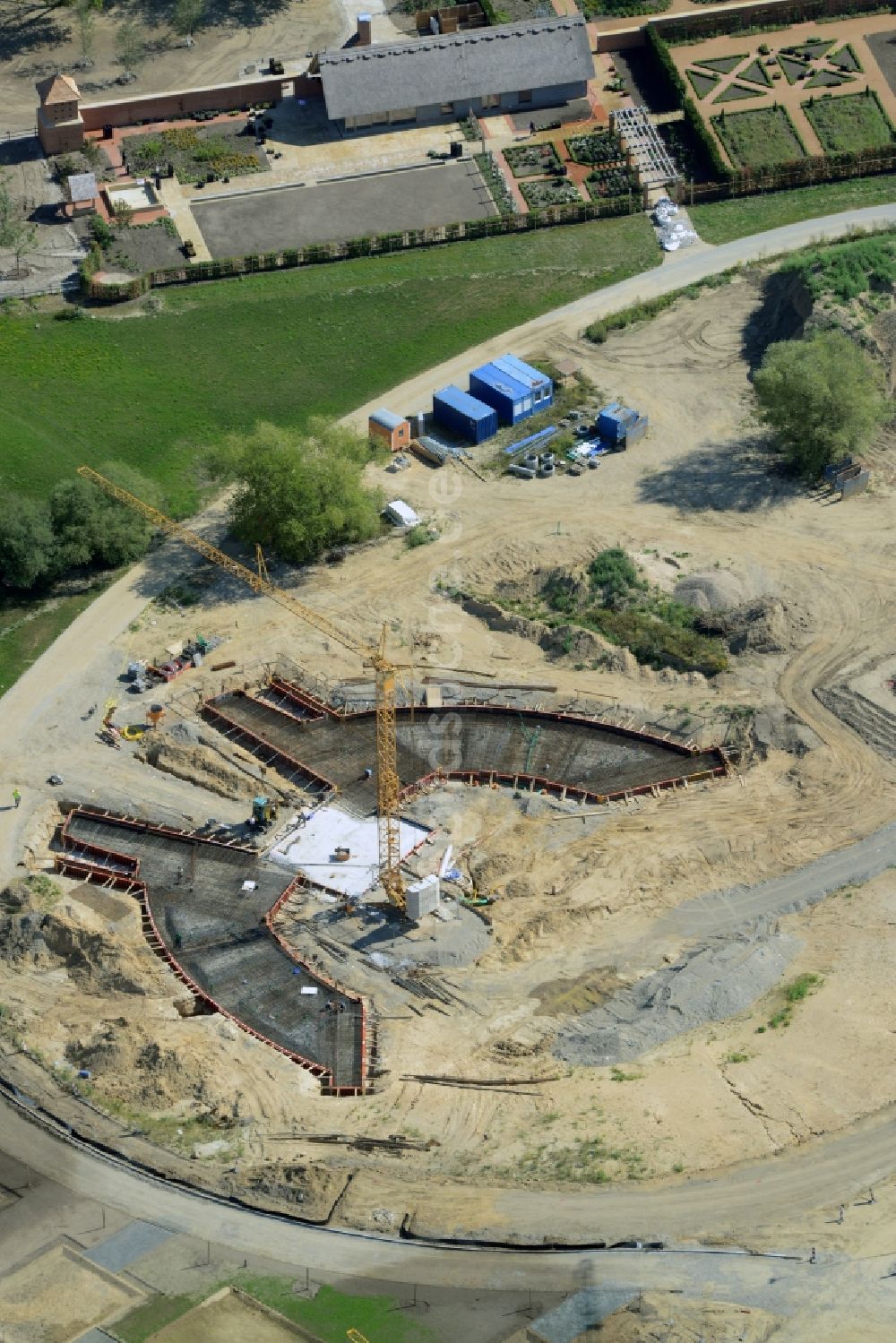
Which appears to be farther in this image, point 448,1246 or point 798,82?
point 798,82

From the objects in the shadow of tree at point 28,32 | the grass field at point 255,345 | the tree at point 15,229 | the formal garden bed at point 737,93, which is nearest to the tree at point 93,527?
the grass field at point 255,345

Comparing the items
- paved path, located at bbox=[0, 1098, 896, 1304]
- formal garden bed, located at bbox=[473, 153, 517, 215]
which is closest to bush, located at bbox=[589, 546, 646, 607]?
paved path, located at bbox=[0, 1098, 896, 1304]

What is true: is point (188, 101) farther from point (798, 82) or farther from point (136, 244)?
point (798, 82)

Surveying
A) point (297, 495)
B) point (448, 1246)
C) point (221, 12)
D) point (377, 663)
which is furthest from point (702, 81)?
point (448, 1246)

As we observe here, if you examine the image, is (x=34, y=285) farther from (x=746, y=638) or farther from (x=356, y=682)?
(x=746, y=638)

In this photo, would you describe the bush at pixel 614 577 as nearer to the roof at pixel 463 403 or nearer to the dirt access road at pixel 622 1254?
the roof at pixel 463 403

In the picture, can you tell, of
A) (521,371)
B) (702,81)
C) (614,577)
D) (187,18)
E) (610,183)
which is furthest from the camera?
(187,18)

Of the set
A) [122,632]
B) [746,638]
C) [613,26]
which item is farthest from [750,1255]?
[613,26]
